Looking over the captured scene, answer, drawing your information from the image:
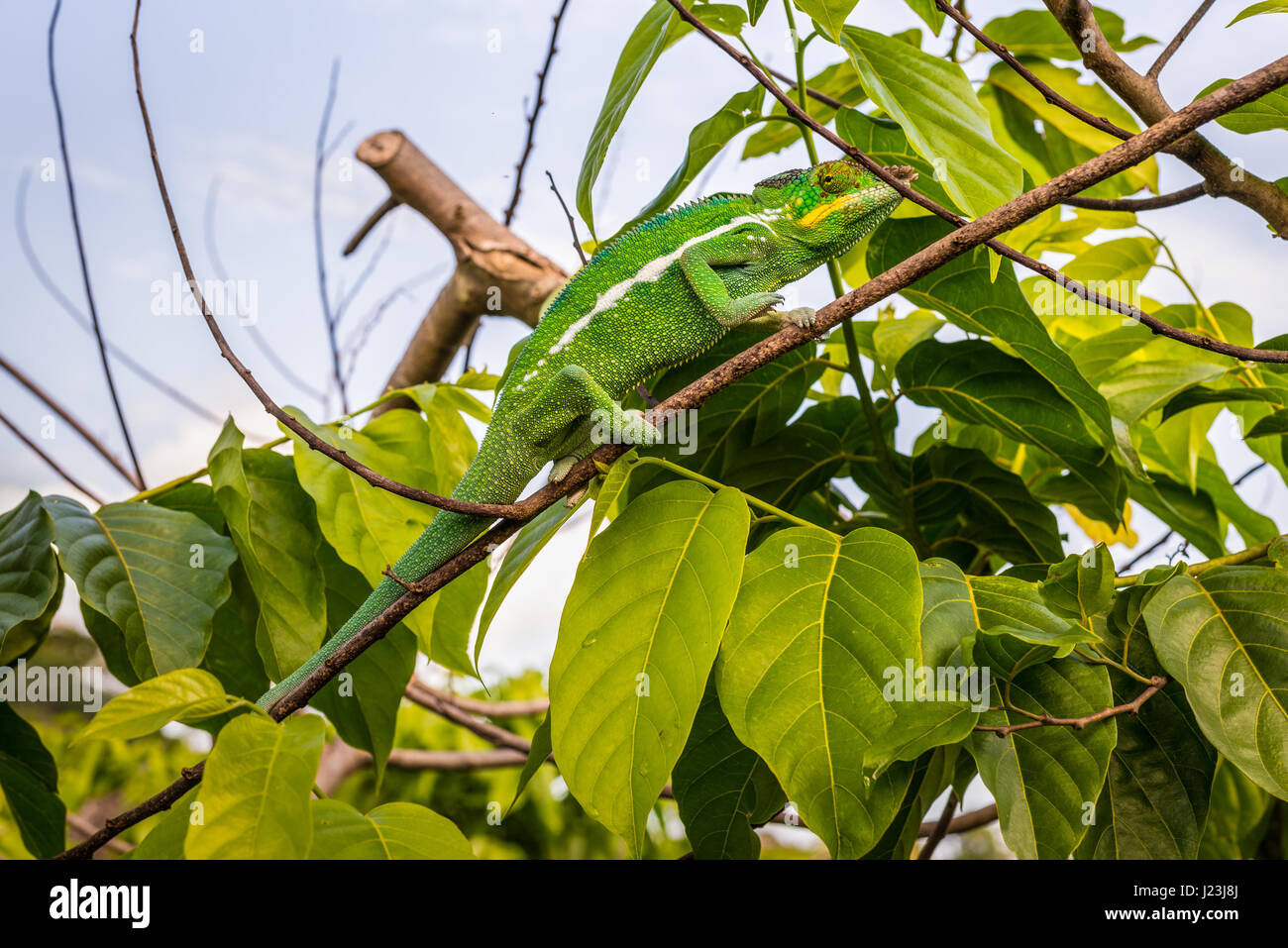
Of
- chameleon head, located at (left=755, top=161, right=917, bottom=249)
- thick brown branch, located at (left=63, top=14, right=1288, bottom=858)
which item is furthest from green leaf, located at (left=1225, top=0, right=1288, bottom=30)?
chameleon head, located at (left=755, top=161, right=917, bottom=249)

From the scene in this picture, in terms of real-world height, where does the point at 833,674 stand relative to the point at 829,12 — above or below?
below

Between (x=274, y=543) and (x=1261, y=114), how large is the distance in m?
1.09

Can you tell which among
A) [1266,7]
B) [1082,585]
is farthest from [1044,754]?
[1266,7]

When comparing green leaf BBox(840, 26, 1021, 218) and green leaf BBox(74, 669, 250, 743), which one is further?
green leaf BBox(840, 26, 1021, 218)

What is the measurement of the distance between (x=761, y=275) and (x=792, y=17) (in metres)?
0.28

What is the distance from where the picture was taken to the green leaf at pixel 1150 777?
2.46 feet

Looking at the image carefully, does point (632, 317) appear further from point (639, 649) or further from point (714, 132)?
point (639, 649)

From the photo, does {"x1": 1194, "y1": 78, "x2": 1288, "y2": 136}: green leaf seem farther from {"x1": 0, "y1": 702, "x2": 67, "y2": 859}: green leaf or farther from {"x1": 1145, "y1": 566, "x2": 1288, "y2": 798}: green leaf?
{"x1": 0, "y1": 702, "x2": 67, "y2": 859}: green leaf

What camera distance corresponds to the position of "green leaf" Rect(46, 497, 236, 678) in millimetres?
871

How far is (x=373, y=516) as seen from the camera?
94cm

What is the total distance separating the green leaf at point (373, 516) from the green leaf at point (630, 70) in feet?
1.10

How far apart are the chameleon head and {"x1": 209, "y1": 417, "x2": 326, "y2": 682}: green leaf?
63 centimetres

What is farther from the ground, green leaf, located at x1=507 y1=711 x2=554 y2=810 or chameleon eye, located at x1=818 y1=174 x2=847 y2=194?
chameleon eye, located at x1=818 y1=174 x2=847 y2=194
